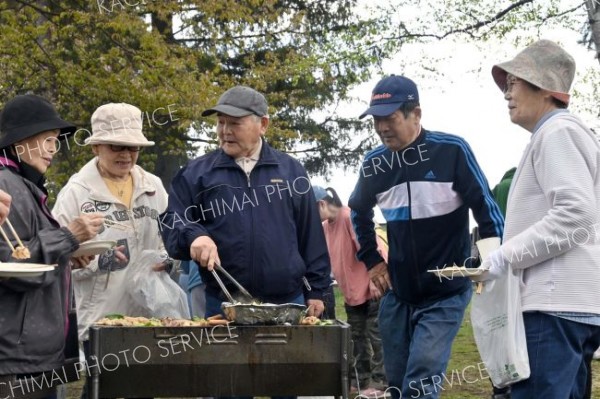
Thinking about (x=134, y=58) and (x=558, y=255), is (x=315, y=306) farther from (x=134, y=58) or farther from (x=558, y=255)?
(x=134, y=58)

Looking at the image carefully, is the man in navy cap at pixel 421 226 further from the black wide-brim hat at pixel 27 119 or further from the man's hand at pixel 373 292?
the man's hand at pixel 373 292

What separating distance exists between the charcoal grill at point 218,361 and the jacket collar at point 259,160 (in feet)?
4.07

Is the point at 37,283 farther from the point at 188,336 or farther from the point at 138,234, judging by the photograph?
the point at 138,234

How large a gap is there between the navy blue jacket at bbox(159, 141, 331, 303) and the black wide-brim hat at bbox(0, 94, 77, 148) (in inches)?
35.6

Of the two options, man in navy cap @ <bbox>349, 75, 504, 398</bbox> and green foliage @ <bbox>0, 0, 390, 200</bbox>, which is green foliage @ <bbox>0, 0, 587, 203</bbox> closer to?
green foliage @ <bbox>0, 0, 390, 200</bbox>

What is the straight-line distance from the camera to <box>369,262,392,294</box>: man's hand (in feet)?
22.1

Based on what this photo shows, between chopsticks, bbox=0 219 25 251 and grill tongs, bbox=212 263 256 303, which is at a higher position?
chopsticks, bbox=0 219 25 251

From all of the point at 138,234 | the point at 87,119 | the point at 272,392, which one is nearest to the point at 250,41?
the point at 87,119

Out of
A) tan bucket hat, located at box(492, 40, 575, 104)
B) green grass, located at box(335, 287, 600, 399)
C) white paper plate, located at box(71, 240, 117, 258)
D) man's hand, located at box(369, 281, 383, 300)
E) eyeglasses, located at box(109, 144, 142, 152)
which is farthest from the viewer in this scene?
man's hand, located at box(369, 281, 383, 300)

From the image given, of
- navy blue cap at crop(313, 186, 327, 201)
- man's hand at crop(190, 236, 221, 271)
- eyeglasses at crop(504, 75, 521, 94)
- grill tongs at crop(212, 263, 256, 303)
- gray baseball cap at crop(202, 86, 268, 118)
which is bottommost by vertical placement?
navy blue cap at crop(313, 186, 327, 201)

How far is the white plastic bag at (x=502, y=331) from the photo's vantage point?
14.9 ft

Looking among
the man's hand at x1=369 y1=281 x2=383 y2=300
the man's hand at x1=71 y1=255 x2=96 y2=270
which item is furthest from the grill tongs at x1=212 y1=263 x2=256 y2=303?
the man's hand at x1=369 y1=281 x2=383 y2=300

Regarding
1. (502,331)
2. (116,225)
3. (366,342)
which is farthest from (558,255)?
(366,342)

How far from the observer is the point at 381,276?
22.3 feet
